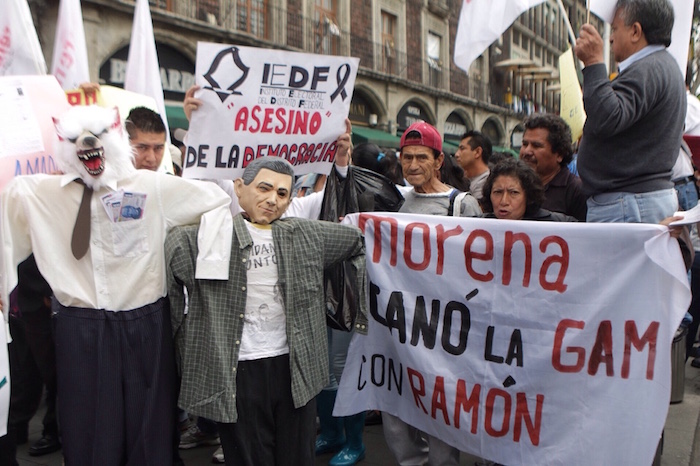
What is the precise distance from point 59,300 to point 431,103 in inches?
868

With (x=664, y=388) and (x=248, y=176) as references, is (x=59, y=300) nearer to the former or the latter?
(x=248, y=176)

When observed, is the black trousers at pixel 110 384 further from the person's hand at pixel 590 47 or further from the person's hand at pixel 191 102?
the person's hand at pixel 590 47

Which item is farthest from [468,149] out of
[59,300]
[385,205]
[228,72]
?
[59,300]

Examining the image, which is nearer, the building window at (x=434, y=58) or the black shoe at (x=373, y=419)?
the black shoe at (x=373, y=419)

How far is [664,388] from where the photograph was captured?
240 cm

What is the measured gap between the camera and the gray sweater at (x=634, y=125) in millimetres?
2592

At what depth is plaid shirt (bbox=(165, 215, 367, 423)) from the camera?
97.2 inches

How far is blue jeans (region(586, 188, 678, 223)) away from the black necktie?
2310 millimetres

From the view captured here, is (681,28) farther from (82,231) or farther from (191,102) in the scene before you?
(82,231)

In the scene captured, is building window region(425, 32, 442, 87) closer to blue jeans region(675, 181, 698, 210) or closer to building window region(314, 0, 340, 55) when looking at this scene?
building window region(314, 0, 340, 55)

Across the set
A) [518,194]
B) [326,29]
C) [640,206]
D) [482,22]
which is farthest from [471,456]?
[326,29]

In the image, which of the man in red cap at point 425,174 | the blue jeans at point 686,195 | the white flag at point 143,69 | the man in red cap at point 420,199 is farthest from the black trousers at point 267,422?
the blue jeans at point 686,195

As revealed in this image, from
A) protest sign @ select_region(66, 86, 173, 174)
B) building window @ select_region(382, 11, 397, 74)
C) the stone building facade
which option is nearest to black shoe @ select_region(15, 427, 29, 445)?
protest sign @ select_region(66, 86, 173, 174)

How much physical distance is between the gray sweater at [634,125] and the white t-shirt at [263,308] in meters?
1.51
